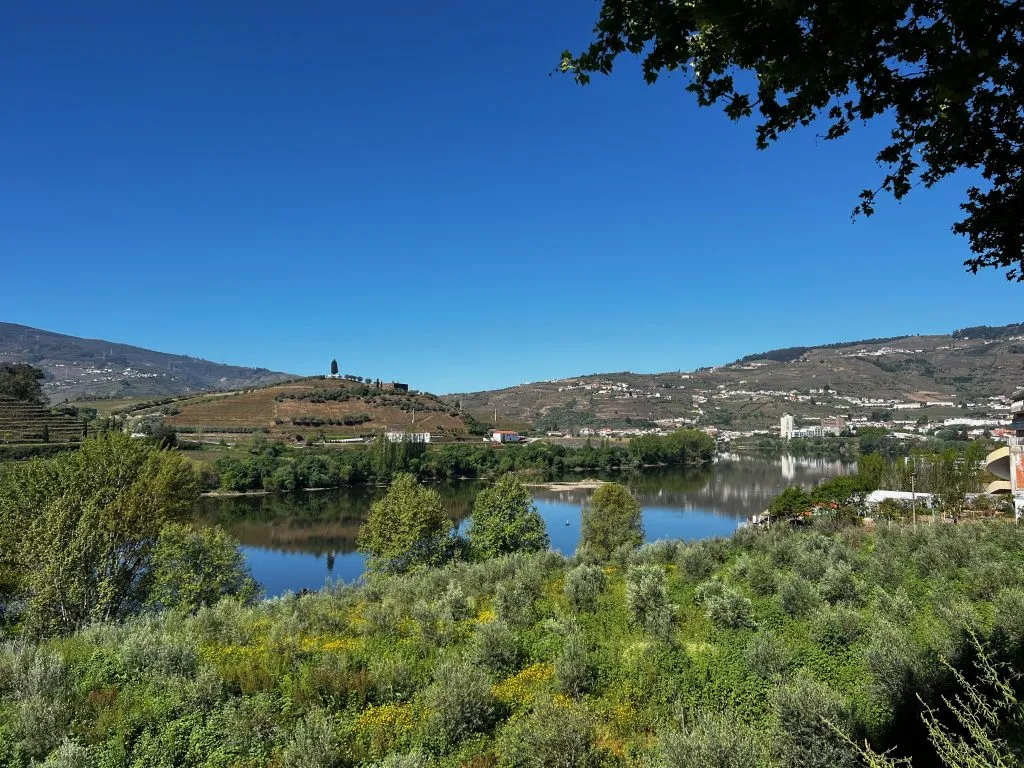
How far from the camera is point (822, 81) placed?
2.96 meters

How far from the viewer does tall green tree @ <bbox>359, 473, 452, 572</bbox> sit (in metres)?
27.9

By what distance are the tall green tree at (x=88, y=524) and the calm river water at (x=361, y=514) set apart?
7.24 metres

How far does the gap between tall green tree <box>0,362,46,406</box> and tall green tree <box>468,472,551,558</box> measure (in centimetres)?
7180

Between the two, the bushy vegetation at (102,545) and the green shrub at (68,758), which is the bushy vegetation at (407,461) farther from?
the green shrub at (68,758)

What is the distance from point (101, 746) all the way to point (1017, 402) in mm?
22262

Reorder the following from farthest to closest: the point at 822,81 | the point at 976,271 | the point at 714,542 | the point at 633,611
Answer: the point at 714,542
the point at 633,611
the point at 976,271
the point at 822,81

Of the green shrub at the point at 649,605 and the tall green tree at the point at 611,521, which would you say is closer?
the green shrub at the point at 649,605

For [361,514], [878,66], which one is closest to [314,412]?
[361,514]

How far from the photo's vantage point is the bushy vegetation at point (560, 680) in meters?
5.19

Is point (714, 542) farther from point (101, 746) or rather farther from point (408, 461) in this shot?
point (408, 461)

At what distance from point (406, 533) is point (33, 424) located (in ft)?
190

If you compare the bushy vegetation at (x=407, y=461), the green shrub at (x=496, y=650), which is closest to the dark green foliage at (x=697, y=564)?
the green shrub at (x=496, y=650)

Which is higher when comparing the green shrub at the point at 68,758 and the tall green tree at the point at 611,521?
the green shrub at the point at 68,758

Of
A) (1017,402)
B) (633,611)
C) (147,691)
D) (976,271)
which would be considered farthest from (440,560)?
(976,271)
